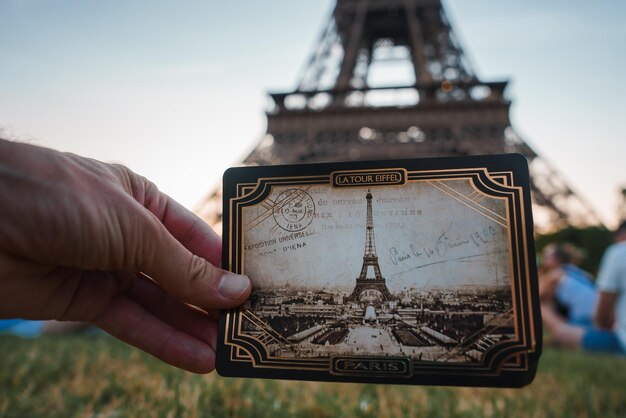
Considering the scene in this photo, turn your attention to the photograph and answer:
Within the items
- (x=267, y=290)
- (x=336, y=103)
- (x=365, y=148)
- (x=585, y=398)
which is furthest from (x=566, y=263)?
(x=336, y=103)

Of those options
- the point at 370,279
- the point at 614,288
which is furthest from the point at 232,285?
the point at 614,288

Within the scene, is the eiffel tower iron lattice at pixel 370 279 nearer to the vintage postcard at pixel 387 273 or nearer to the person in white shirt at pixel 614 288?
the vintage postcard at pixel 387 273

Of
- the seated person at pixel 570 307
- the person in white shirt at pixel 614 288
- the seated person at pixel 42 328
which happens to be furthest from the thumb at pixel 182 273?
the seated person at pixel 42 328

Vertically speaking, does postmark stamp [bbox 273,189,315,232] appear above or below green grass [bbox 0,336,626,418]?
above

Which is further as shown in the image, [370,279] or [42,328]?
[42,328]

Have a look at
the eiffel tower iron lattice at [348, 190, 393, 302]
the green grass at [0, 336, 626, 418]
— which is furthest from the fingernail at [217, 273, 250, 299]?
the green grass at [0, 336, 626, 418]

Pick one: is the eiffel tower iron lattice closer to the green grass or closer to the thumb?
the thumb

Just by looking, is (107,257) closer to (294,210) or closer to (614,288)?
(294,210)
